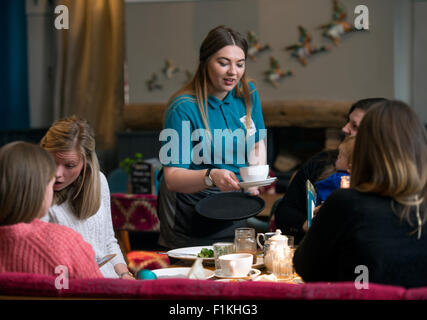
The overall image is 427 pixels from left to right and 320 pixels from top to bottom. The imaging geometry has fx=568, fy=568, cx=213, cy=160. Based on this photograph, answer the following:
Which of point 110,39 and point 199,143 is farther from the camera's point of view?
point 110,39

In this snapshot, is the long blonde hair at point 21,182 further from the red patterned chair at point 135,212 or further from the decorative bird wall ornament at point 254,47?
the decorative bird wall ornament at point 254,47

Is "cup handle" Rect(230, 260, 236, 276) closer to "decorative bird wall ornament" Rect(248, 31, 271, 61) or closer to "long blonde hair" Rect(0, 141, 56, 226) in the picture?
"long blonde hair" Rect(0, 141, 56, 226)

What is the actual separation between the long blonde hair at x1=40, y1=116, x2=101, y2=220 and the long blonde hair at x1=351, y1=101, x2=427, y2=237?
3.31 feet

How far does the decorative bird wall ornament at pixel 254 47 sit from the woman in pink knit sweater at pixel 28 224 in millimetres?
4255

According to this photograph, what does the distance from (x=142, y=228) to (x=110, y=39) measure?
257 centimetres

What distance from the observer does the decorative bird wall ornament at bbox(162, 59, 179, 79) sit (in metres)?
5.73

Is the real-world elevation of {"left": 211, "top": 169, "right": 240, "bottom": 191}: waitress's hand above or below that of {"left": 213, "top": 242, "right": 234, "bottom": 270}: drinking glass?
above

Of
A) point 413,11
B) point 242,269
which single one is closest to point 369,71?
point 413,11

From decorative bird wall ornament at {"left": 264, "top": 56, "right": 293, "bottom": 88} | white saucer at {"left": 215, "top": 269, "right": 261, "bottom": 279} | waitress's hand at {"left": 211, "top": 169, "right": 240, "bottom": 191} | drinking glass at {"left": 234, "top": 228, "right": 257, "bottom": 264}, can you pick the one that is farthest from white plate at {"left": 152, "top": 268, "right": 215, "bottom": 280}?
decorative bird wall ornament at {"left": 264, "top": 56, "right": 293, "bottom": 88}

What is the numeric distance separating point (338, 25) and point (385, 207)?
423 centimetres

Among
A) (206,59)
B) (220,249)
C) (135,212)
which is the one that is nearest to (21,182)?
(220,249)

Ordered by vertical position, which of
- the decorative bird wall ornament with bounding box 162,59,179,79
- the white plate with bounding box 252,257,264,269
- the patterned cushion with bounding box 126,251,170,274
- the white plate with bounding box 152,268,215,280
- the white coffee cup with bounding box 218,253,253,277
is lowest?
the patterned cushion with bounding box 126,251,170,274

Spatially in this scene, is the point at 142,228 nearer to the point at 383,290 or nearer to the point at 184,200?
the point at 184,200
